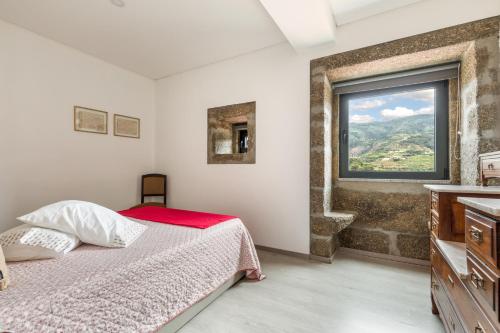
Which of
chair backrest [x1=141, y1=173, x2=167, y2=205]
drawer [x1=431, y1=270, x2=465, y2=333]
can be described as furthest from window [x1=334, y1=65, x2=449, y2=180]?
chair backrest [x1=141, y1=173, x2=167, y2=205]

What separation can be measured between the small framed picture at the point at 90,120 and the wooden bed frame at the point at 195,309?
111 inches

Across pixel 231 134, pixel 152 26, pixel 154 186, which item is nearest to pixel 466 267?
pixel 231 134

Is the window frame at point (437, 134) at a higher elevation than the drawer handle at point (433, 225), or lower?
higher

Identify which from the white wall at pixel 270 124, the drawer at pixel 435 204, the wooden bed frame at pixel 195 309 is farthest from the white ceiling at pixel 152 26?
the wooden bed frame at pixel 195 309

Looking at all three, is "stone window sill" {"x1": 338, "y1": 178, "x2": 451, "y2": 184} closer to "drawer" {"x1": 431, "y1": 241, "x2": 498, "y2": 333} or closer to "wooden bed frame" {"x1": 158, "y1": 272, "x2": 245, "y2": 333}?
"drawer" {"x1": 431, "y1": 241, "x2": 498, "y2": 333}

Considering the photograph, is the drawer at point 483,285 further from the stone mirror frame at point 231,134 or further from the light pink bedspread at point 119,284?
the stone mirror frame at point 231,134

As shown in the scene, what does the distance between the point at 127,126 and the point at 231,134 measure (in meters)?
1.68

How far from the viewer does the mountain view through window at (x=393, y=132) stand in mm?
2602

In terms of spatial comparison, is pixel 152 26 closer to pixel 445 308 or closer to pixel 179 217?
pixel 179 217

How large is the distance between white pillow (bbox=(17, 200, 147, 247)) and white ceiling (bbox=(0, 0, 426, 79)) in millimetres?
2006

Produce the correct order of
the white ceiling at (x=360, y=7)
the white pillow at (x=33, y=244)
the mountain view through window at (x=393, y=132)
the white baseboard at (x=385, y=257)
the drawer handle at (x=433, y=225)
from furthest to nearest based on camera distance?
1. the mountain view through window at (x=393, y=132)
2. the white baseboard at (x=385, y=257)
3. the white ceiling at (x=360, y=7)
4. the drawer handle at (x=433, y=225)
5. the white pillow at (x=33, y=244)

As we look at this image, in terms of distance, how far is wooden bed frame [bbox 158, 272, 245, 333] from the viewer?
4.62 feet

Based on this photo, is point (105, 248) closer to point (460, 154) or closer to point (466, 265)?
point (466, 265)

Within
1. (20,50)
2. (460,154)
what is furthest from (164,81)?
(460,154)
